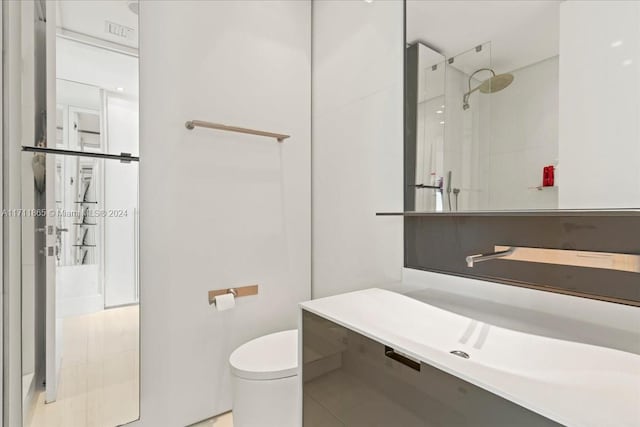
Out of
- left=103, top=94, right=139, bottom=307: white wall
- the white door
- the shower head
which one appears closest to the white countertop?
the shower head

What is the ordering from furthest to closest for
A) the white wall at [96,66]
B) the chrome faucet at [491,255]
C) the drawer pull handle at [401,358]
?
1. the white wall at [96,66]
2. the chrome faucet at [491,255]
3. the drawer pull handle at [401,358]

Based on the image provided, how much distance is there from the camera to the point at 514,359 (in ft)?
2.63

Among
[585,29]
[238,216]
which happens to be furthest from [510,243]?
[238,216]

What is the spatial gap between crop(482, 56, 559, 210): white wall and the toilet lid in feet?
3.38

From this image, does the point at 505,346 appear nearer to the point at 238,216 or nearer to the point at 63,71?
the point at 238,216

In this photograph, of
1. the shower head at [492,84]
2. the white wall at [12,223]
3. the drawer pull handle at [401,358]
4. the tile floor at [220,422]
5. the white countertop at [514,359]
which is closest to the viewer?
the white countertop at [514,359]

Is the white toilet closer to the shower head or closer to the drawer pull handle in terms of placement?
the drawer pull handle

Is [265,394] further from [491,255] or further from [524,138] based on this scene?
[524,138]

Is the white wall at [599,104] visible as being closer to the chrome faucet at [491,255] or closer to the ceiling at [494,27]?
the ceiling at [494,27]

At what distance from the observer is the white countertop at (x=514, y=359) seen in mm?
543

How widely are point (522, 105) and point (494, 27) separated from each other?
12.8 inches

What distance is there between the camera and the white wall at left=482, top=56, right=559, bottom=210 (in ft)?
3.23

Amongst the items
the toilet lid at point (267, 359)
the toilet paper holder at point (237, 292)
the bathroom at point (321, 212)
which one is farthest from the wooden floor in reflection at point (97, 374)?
the toilet lid at point (267, 359)

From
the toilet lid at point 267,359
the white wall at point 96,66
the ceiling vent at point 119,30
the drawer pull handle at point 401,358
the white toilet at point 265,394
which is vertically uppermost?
the ceiling vent at point 119,30
